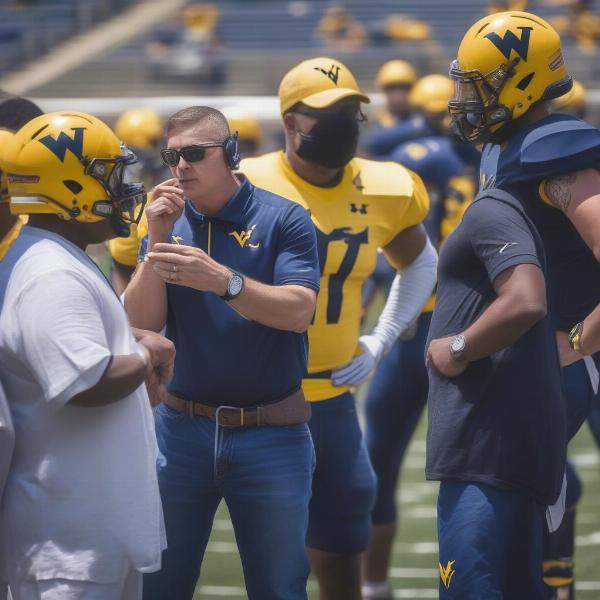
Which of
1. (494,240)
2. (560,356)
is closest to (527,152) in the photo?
(494,240)

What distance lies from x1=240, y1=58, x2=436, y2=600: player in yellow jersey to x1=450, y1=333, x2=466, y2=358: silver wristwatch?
1233 millimetres

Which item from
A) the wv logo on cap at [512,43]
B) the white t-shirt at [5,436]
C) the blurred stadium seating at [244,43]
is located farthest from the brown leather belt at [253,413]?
the blurred stadium seating at [244,43]

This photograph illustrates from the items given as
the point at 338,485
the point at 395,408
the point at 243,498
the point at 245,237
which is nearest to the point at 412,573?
the point at 395,408

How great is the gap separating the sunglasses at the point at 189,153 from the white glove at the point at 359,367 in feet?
3.77

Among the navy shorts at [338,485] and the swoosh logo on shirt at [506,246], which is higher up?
the swoosh logo on shirt at [506,246]

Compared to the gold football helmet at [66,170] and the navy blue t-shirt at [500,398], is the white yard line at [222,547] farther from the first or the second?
the gold football helmet at [66,170]

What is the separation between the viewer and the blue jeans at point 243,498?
12.7ft

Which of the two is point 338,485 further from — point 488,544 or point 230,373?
point 488,544

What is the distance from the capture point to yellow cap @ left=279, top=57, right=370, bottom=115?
472 cm

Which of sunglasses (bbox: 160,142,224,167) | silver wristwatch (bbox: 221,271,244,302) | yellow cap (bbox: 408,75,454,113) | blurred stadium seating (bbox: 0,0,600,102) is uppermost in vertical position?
blurred stadium seating (bbox: 0,0,600,102)

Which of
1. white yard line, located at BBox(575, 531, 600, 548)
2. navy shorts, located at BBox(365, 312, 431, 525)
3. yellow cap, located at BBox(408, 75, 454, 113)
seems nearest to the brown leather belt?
navy shorts, located at BBox(365, 312, 431, 525)

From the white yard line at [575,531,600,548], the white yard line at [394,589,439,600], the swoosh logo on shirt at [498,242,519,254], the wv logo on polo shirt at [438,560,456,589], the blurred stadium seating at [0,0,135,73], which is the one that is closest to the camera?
the swoosh logo on shirt at [498,242,519,254]

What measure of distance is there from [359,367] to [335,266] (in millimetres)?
390

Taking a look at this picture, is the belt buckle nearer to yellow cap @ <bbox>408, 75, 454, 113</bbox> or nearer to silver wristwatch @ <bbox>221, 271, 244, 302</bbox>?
silver wristwatch @ <bbox>221, 271, 244, 302</bbox>
